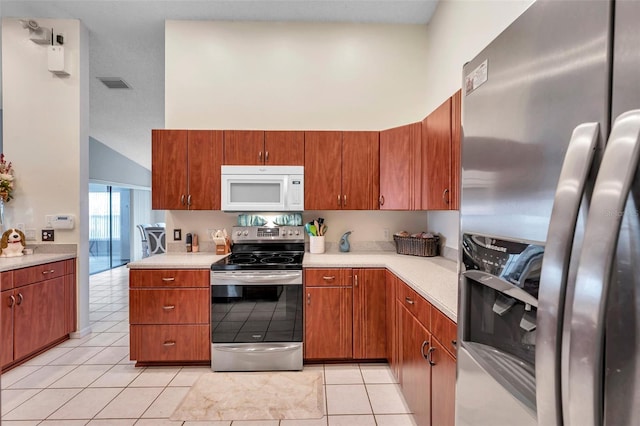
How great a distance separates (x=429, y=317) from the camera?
1.62 metres

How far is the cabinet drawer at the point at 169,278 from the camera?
101 inches

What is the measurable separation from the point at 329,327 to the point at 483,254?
2.02 m

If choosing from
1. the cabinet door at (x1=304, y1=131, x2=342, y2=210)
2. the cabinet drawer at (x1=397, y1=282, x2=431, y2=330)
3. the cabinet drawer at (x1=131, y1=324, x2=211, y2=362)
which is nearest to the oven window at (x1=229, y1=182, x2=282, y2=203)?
the cabinet door at (x1=304, y1=131, x2=342, y2=210)

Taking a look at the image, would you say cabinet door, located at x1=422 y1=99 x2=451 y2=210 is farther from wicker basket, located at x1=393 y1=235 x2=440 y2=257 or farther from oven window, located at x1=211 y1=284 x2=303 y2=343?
oven window, located at x1=211 y1=284 x2=303 y2=343

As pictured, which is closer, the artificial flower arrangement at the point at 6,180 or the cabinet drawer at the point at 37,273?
the cabinet drawer at the point at 37,273

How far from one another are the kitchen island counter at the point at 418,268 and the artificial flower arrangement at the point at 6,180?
2.94m

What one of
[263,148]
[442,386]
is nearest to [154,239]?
[263,148]

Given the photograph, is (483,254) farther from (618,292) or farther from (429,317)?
(429,317)

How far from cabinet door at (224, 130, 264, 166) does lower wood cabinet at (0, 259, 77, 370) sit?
192cm

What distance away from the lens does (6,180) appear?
303 centimetres

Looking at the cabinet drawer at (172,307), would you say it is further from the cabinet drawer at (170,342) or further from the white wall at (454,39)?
the white wall at (454,39)

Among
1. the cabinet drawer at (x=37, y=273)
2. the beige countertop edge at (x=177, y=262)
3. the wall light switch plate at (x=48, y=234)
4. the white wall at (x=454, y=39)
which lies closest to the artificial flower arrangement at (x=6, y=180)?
the wall light switch plate at (x=48, y=234)

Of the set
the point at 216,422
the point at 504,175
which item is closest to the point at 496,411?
the point at 504,175

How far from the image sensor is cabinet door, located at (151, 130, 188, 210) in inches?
115
